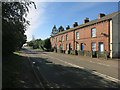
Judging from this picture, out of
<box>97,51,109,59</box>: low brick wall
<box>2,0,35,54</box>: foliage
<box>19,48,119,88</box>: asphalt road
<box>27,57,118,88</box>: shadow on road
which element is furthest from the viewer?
<box>97,51,109,59</box>: low brick wall

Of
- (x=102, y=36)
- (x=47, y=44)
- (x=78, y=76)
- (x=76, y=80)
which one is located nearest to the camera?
(x=76, y=80)

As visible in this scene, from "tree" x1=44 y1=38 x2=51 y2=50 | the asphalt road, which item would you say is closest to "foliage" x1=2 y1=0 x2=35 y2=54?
the asphalt road

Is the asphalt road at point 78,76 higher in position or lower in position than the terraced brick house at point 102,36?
lower

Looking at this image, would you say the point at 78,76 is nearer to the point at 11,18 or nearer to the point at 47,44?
the point at 11,18

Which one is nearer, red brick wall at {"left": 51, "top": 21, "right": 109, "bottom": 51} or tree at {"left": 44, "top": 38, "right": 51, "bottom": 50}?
red brick wall at {"left": 51, "top": 21, "right": 109, "bottom": 51}

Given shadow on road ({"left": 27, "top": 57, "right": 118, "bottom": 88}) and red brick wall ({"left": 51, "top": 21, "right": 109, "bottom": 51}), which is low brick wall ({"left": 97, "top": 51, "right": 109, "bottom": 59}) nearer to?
red brick wall ({"left": 51, "top": 21, "right": 109, "bottom": 51})

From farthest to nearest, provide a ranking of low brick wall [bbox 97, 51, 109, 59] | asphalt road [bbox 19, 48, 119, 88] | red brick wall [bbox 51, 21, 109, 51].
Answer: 1. red brick wall [bbox 51, 21, 109, 51]
2. low brick wall [bbox 97, 51, 109, 59]
3. asphalt road [bbox 19, 48, 119, 88]

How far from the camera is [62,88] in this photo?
4.81m

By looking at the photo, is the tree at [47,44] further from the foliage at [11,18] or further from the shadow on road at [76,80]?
the shadow on road at [76,80]

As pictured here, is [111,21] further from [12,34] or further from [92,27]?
[12,34]

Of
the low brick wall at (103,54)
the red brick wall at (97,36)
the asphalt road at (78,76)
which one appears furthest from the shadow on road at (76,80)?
the red brick wall at (97,36)

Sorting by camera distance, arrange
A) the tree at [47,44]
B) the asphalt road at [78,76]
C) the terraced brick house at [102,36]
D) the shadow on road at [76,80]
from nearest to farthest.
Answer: the shadow on road at [76,80]
the asphalt road at [78,76]
the terraced brick house at [102,36]
the tree at [47,44]

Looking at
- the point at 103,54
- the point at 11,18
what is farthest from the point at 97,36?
the point at 11,18

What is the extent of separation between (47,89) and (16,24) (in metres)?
5.71
